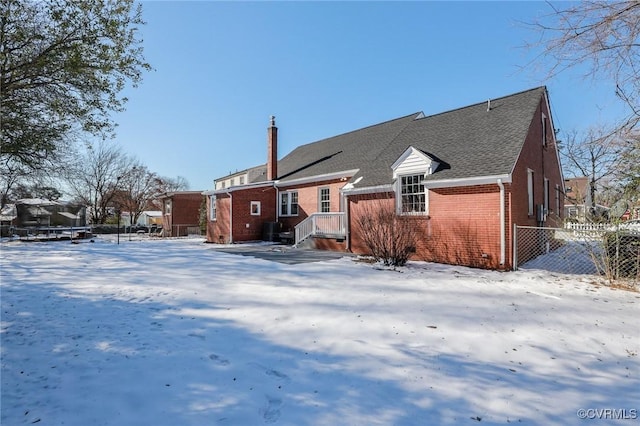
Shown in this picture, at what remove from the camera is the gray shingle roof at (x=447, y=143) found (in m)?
10.6

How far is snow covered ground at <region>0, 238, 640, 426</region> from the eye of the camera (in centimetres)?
286

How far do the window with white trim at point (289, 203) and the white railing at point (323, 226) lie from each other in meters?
2.72

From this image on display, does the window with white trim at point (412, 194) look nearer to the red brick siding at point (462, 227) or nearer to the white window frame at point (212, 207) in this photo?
the red brick siding at point (462, 227)

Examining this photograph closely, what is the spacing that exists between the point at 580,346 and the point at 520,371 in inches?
54.8

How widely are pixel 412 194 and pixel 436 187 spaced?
3.80 feet

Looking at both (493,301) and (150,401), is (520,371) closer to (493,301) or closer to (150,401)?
Result: (493,301)

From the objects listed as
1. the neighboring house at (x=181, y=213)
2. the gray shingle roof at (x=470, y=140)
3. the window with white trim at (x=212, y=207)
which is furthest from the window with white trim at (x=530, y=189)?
the neighboring house at (x=181, y=213)

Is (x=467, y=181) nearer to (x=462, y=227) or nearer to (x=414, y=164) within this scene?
(x=462, y=227)

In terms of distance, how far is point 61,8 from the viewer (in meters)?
6.35

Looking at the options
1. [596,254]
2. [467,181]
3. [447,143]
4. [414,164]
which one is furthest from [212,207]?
[596,254]

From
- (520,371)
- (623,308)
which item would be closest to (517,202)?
(623,308)

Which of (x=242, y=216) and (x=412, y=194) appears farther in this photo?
(x=242, y=216)

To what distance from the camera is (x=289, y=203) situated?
19391mm

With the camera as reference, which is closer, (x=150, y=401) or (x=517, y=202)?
(x=150, y=401)
